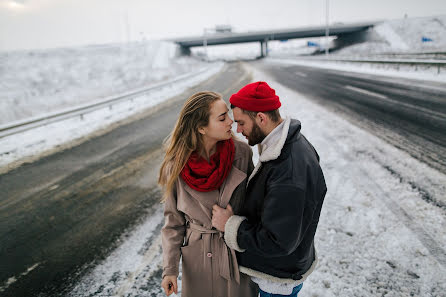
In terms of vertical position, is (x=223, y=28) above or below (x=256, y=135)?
above

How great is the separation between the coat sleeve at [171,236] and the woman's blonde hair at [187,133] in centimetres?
8

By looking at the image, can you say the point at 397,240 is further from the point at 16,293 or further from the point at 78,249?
the point at 16,293

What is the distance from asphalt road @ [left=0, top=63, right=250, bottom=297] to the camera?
119 inches

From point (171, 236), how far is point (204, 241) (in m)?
0.24

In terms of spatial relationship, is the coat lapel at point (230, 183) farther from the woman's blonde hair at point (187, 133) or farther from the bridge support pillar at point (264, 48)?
the bridge support pillar at point (264, 48)

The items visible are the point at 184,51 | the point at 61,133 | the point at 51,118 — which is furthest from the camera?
the point at 184,51

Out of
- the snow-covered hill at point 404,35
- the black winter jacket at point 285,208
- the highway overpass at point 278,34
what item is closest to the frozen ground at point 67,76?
the black winter jacket at point 285,208

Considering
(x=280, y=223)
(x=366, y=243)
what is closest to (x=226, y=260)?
(x=280, y=223)

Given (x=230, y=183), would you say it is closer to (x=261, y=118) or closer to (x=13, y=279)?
(x=261, y=118)

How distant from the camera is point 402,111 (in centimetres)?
846

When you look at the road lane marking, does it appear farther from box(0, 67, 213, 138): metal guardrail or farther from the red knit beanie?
box(0, 67, 213, 138): metal guardrail

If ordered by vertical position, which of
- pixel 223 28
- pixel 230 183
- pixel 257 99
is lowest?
pixel 230 183

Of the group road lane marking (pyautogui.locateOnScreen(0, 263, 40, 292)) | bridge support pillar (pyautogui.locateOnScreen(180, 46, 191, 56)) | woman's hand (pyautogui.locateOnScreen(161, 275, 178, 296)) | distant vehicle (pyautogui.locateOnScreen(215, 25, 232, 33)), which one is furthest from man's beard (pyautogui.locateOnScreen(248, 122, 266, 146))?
distant vehicle (pyautogui.locateOnScreen(215, 25, 232, 33))

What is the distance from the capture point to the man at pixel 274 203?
134 centimetres
